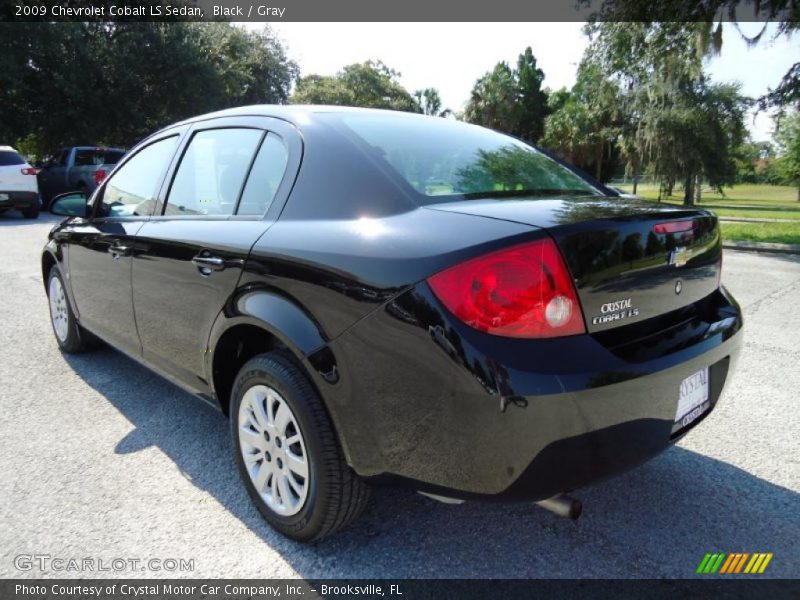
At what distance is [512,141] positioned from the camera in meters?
2.87

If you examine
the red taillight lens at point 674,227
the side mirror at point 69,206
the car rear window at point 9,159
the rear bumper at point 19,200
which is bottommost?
the rear bumper at point 19,200

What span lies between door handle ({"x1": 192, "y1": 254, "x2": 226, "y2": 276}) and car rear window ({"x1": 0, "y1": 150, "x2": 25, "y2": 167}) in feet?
48.4

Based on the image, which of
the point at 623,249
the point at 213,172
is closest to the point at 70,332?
the point at 213,172

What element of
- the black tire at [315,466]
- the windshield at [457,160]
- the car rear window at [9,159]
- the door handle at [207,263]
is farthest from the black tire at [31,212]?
the black tire at [315,466]

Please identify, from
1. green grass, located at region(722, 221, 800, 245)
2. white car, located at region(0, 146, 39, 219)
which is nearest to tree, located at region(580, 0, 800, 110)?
green grass, located at region(722, 221, 800, 245)

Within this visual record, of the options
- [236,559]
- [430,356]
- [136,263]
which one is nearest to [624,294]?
[430,356]

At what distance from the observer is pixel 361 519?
228 cm

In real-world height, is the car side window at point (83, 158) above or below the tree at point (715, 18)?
below

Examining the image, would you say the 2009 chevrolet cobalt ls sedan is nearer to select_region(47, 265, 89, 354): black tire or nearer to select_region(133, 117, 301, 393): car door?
select_region(133, 117, 301, 393): car door

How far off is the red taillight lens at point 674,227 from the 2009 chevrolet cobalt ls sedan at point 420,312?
11 millimetres

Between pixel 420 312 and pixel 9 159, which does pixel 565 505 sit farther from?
pixel 9 159

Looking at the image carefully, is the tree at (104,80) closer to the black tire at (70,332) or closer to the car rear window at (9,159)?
the car rear window at (9,159)

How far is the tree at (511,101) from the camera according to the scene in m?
46.2

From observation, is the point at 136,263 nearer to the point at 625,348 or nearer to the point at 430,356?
the point at 430,356
